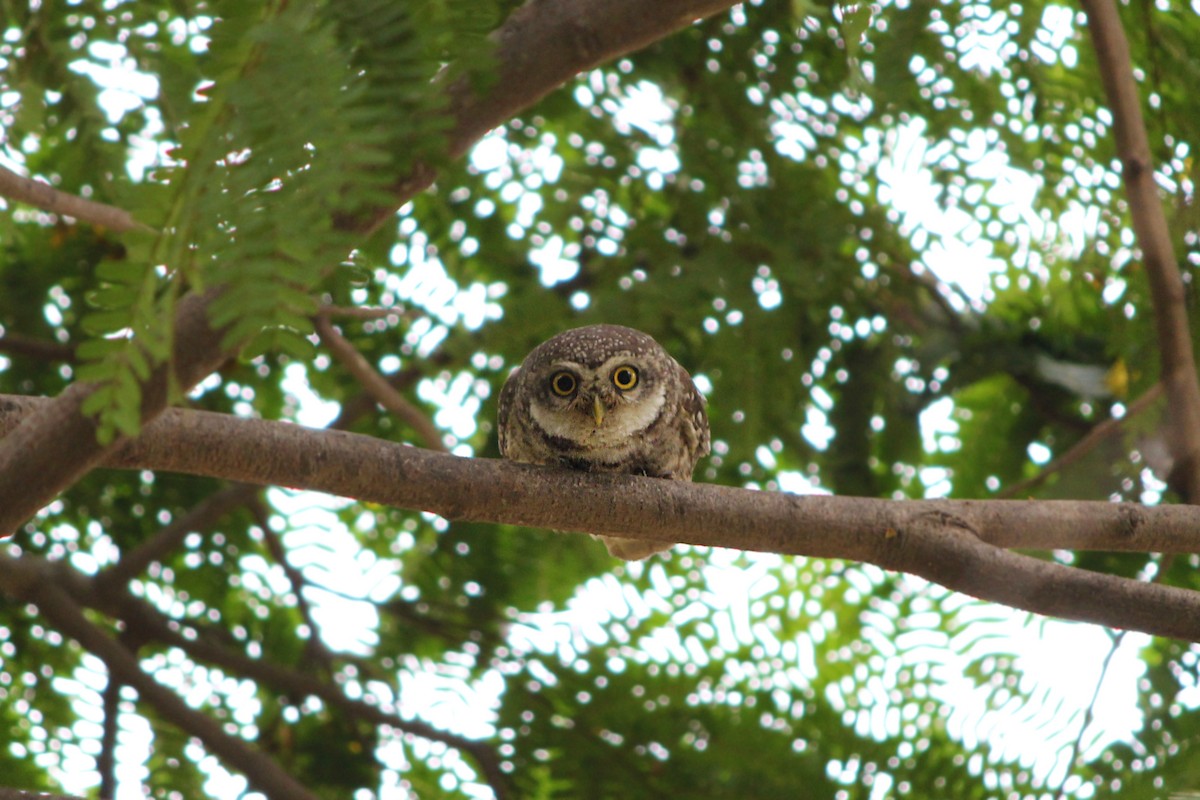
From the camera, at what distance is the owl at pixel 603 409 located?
2.04 meters

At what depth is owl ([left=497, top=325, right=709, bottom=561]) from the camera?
6.70 feet

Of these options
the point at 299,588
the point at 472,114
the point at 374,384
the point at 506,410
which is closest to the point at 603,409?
the point at 506,410

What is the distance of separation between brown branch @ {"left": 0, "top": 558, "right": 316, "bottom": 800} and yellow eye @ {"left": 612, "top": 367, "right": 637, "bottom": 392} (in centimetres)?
101

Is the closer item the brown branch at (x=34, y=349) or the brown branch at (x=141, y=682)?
the brown branch at (x=141, y=682)

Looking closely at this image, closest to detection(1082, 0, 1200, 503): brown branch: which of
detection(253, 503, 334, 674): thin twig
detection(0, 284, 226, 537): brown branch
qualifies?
detection(0, 284, 226, 537): brown branch

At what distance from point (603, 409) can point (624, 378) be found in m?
0.07

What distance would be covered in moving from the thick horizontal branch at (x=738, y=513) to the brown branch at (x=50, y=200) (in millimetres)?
272

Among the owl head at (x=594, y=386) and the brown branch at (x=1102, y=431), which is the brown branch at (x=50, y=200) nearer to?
the owl head at (x=594, y=386)

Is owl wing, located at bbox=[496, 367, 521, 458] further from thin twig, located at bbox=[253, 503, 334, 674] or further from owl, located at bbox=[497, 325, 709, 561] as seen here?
thin twig, located at bbox=[253, 503, 334, 674]

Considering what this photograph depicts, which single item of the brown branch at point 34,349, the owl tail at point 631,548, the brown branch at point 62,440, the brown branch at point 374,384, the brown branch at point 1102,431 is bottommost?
the brown branch at point 62,440

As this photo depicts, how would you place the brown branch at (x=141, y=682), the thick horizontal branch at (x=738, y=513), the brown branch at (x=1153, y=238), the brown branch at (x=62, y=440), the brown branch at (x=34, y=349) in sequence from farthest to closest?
the brown branch at (x=34, y=349), the brown branch at (x=141, y=682), the brown branch at (x=1153, y=238), the thick horizontal branch at (x=738, y=513), the brown branch at (x=62, y=440)

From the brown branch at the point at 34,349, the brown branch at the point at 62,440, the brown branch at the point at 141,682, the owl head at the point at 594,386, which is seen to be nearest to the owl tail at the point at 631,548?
the owl head at the point at 594,386

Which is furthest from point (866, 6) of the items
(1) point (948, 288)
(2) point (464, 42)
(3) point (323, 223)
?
(1) point (948, 288)

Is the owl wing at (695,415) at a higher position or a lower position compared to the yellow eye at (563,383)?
higher
